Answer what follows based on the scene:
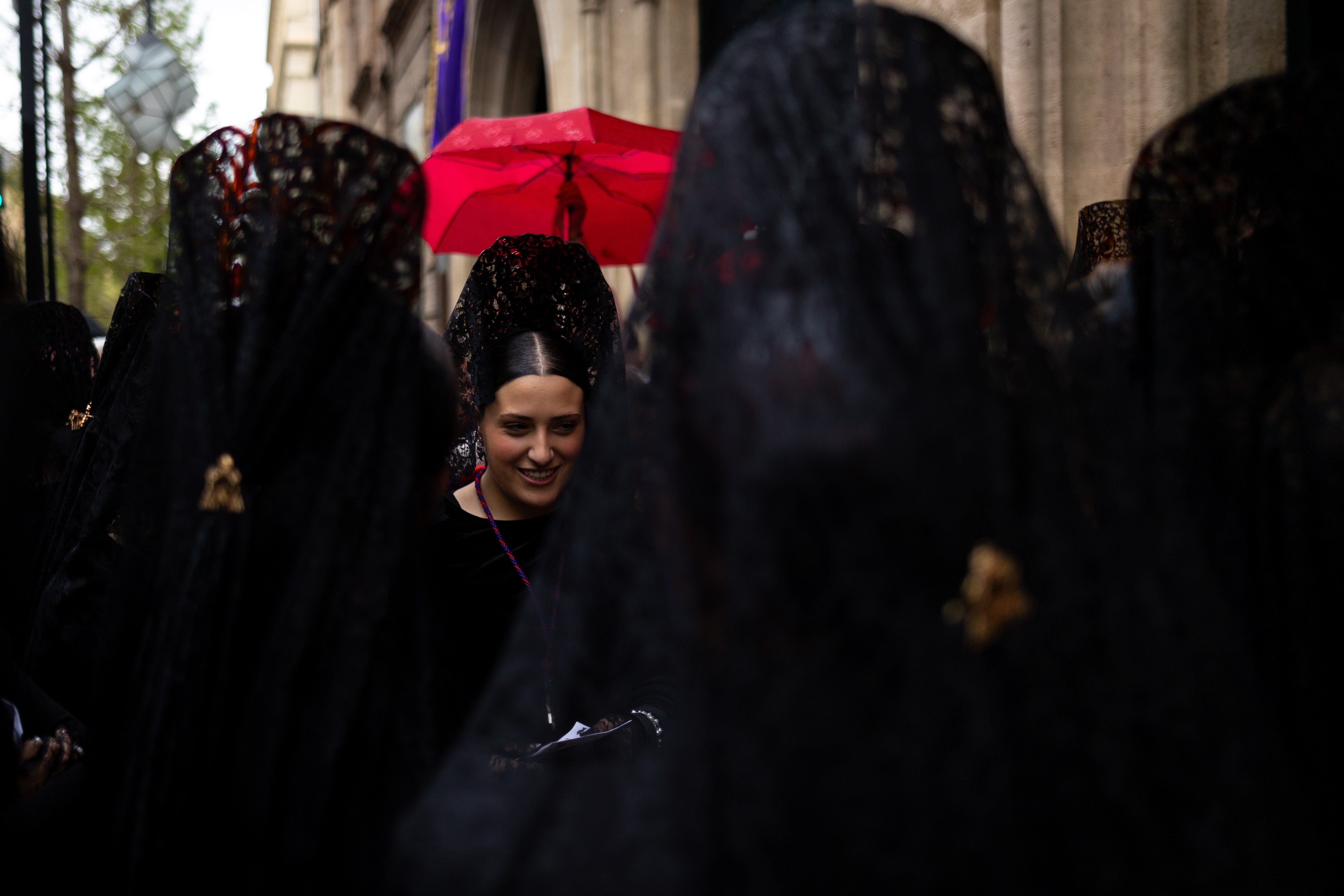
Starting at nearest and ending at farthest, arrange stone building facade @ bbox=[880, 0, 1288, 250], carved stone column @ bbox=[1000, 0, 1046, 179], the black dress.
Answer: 1. the black dress
2. stone building facade @ bbox=[880, 0, 1288, 250]
3. carved stone column @ bbox=[1000, 0, 1046, 179]

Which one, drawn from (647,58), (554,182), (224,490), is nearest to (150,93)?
(647,58)

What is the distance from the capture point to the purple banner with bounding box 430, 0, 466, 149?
1140cm

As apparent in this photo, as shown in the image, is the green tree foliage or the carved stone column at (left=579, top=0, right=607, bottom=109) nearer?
the carved stone column at (left=579, top=0, right=607, bottom=109)

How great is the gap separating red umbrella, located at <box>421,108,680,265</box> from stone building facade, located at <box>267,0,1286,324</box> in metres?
1.46

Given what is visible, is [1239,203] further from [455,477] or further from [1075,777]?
[455,477]

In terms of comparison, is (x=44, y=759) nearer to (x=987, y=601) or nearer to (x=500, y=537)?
(x=500, y=537)

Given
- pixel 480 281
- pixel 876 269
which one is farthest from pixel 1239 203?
pixel 480 281

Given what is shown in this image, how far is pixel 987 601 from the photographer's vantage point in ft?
3.76

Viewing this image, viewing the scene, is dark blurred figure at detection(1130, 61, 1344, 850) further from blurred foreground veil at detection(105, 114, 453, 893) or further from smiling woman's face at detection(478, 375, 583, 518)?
smiling woman's face at detection(478, 375, 583, 518)

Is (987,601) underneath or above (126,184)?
underneath

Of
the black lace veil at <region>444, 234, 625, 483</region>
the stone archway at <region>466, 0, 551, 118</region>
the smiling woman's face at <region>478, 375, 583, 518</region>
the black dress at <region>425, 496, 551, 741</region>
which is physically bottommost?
the black dress at <region>425, 496, 551, 741</region>

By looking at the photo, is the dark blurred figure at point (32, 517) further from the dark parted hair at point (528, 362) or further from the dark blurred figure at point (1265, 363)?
the dark blurred figure at point (1265, 363)

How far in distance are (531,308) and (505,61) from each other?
8982 millimetres

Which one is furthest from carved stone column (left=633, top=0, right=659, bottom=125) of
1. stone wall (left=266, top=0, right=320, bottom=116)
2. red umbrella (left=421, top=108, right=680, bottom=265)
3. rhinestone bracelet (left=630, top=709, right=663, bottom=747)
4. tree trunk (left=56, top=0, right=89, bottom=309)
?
stone wall (left=266, top=0, right=320, bottom=116)
